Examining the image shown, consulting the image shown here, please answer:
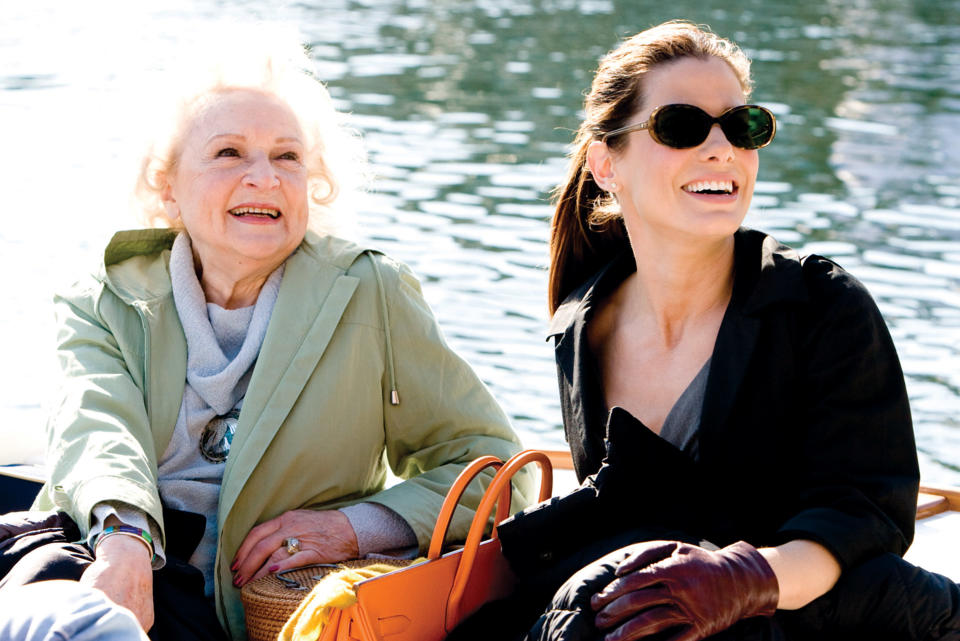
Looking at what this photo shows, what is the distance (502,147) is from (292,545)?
8.91m

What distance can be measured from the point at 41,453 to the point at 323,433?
1396 millimetres

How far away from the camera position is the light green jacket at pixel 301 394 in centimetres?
255

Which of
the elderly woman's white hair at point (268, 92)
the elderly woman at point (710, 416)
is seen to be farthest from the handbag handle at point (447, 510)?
the elderly woman's white hair at point (268, 92)

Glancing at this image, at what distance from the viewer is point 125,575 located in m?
2.23

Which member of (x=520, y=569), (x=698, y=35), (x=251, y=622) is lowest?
(x=251, y=622)

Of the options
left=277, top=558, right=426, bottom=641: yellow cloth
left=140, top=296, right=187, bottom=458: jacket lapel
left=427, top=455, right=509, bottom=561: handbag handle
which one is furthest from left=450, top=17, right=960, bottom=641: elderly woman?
left=140, top=296, right=187, bottom=458: jacket lapel

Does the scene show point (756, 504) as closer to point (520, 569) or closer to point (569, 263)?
point (520, 569)

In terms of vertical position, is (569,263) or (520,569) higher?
(569,263)

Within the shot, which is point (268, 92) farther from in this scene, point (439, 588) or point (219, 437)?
point (439, 588)

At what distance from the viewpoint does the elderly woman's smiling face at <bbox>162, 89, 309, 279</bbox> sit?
2658 mm

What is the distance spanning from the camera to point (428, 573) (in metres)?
2.12

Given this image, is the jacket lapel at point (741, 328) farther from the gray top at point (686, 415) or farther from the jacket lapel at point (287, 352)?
the jacket lapel at point (287, 352)

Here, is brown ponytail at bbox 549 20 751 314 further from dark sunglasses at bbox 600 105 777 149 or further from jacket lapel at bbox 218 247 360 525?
jacket lapel at bbox 218 247 360 525

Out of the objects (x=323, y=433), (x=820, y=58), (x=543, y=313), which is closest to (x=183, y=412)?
(x=323, y=433)
